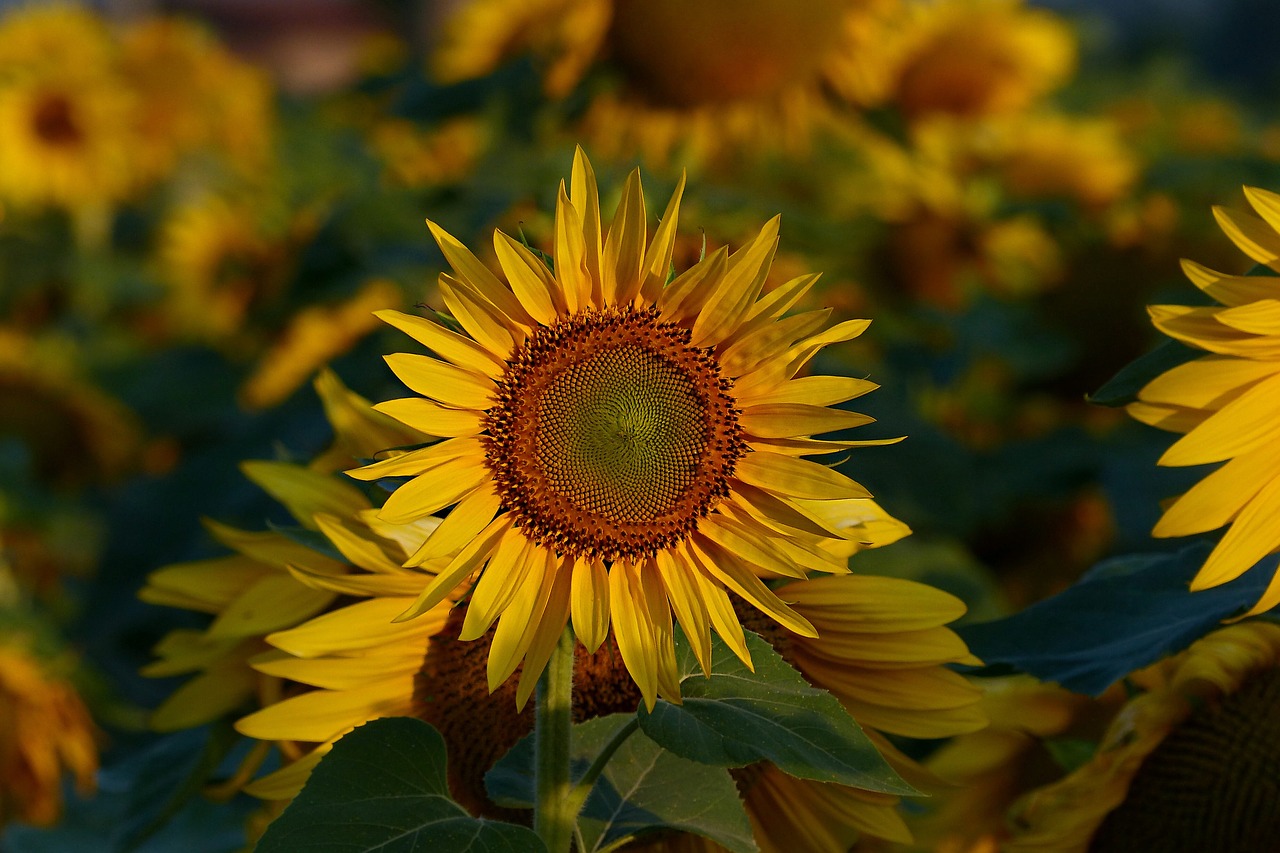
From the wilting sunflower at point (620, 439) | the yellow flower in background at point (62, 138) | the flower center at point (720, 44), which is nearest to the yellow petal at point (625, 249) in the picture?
the wilting sunflower at point (620, 439)

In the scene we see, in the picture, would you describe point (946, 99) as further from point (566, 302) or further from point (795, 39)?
point (566, 302)

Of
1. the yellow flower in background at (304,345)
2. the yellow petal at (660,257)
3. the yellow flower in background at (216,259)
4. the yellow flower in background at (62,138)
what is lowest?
the yellow petal at (660,257)

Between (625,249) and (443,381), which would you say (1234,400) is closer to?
(625,249)

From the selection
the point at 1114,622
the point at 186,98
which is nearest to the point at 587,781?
the point at 1114,622

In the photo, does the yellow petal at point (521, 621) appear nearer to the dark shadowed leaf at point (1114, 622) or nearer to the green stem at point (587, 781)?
the green stem at point (587, 781)

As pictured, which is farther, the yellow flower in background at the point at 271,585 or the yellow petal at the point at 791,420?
the yellow flower in background at the point at 271,585

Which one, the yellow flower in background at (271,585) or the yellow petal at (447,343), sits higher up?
the yellow petal at (447,343)

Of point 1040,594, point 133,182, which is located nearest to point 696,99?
point 1040,594
